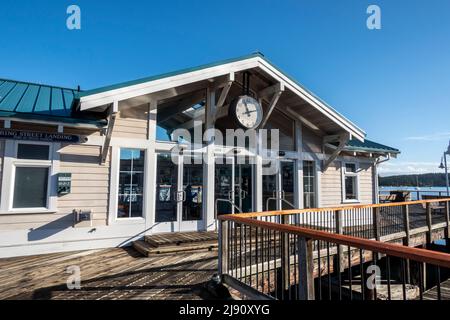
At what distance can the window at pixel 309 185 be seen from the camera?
27.4 ft

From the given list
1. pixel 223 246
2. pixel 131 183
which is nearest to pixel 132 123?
pixel 131 183

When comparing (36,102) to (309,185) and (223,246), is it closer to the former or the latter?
(223,246)

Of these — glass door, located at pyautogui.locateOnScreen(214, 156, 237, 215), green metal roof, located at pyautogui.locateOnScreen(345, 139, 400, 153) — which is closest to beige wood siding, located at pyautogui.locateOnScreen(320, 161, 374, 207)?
green metal roof, located at pyautogui.locateOnScreen(345, 139, 400, 153)

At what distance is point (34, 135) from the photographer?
5.05m

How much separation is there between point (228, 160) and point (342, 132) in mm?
3647

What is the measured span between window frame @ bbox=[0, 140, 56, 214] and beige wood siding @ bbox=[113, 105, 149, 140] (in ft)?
4.07

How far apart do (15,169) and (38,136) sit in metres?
0.78

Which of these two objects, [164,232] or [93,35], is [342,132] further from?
[93,35]

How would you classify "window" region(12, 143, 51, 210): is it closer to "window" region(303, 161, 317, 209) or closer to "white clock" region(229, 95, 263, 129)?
"white clock" region(229, 95, 263, 129)

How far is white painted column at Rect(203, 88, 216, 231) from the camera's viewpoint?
6629 millimetres

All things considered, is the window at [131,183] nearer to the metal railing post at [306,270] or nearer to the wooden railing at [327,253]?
the wooden railing at [327,253]

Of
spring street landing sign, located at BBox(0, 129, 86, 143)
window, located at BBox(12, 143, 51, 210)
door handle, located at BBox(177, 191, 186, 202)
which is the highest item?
spring street landing sign, located at BBox(0, 129, 86, 143)

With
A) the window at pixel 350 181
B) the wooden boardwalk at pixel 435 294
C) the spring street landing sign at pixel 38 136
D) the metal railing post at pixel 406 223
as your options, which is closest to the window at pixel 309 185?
the window at pixel 350 181
